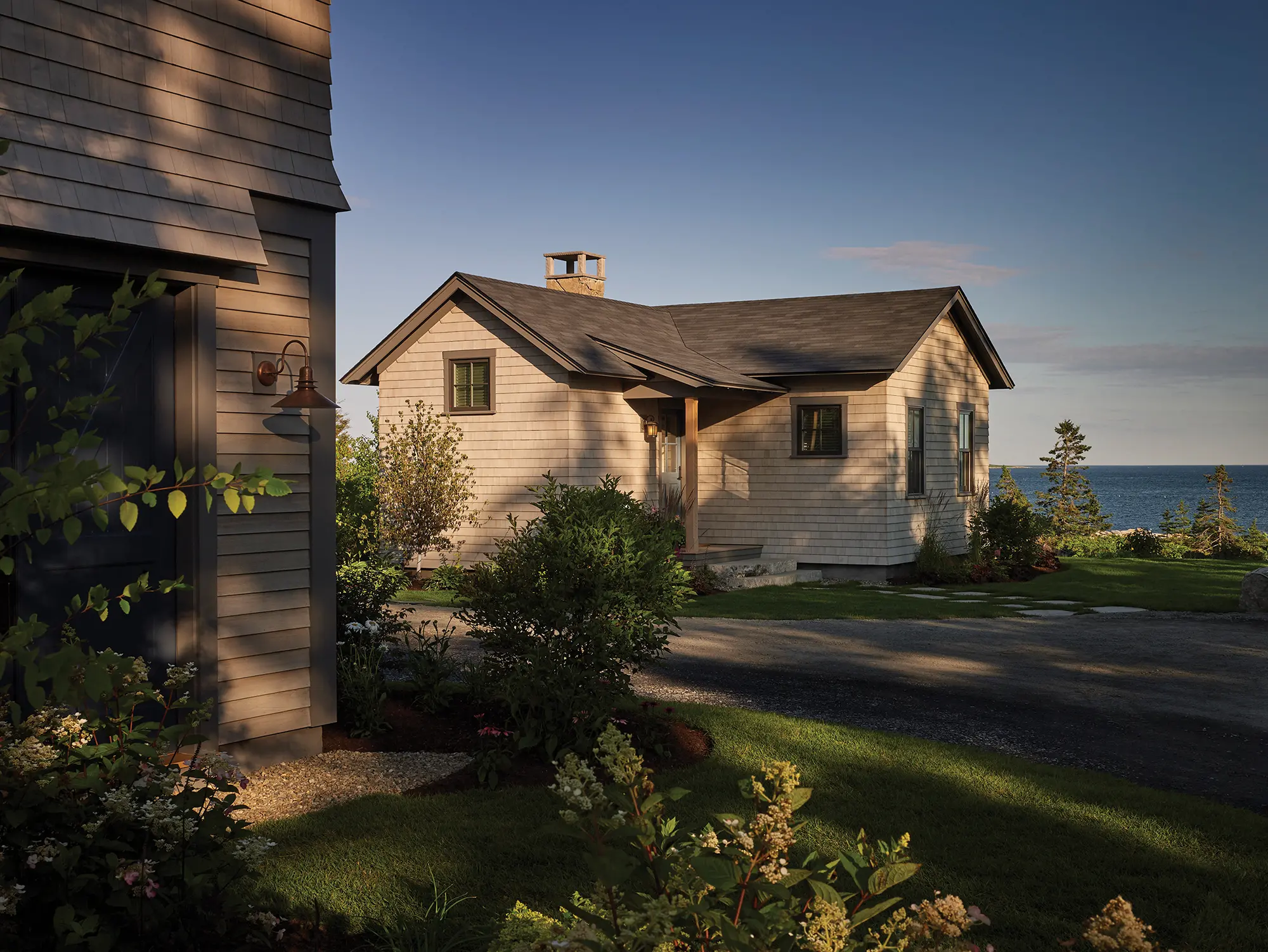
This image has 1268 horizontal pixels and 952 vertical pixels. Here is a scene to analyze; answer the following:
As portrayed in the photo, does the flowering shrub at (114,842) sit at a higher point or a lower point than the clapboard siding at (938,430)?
lower

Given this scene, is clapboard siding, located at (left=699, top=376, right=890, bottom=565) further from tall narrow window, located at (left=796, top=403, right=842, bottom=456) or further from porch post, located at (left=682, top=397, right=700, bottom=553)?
porch post, located at (left=682, top=397, right=700, bottom=553)

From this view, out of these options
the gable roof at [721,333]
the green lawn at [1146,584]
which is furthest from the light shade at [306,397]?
the green lawn at [1146,584]

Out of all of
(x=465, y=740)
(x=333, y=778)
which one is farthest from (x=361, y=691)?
(x=333, y=778)

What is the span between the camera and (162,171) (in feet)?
20.7

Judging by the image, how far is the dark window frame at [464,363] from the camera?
19406mm

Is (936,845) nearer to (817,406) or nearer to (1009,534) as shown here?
(817,406)

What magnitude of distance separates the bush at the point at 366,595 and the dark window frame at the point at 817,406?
12.7 metres

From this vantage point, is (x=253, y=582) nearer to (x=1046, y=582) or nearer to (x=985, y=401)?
(x=1046, y=582)

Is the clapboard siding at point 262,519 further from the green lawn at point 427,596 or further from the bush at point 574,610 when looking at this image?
the green lawn at point 427,596

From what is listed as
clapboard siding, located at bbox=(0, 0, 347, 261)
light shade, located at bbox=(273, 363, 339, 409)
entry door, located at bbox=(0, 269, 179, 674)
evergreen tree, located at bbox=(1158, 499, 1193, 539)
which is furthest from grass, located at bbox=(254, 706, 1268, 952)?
evergreen tree, located at bbox=(1158, 499, 1193, 539)

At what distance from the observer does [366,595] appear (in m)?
8.45

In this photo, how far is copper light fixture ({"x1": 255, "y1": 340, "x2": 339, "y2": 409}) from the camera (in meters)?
6.67

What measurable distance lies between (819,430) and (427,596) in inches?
307

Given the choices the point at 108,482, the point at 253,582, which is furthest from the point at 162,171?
the point at 108,482
